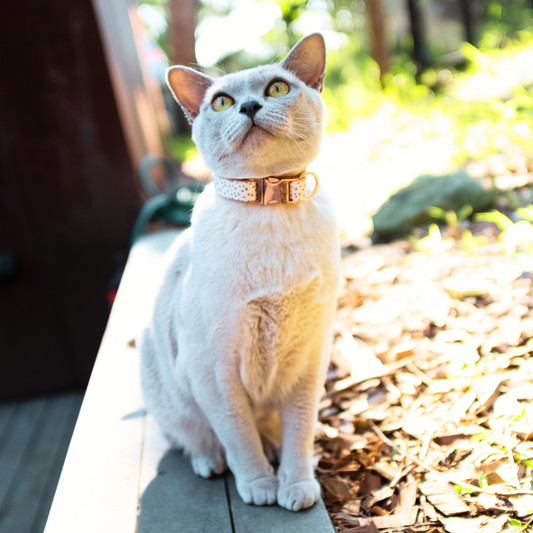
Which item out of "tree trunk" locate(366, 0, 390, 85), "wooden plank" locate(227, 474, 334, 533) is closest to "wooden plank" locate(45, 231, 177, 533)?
"wooden plank" locate(227, 474, 334, 533)

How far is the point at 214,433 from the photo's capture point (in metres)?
1.46

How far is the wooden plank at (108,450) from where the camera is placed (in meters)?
1.24

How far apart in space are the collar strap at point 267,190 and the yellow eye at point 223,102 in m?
0.19

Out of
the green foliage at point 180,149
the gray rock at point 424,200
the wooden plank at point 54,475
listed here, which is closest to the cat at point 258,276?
the gray rock at point 424,200

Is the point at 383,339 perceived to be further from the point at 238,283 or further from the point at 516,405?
the point at 238,283

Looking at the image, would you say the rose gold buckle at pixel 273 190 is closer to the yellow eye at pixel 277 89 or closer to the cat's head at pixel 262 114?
the cat's head at pixel 262 114

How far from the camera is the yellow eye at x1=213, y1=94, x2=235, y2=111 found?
123cm

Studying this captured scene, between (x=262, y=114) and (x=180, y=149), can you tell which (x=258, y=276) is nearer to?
(x=262, y=114)

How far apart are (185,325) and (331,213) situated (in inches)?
20.1

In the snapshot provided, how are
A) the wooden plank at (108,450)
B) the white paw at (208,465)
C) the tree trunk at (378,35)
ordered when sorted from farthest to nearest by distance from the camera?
the tree trunk at (378,35)
the white paw at (208,465)
the wooden plank at (108,450)

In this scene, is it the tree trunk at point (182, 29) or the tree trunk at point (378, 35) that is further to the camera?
the tree trunk at point (378, 35)

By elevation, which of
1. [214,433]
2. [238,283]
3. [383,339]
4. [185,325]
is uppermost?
[238,283]

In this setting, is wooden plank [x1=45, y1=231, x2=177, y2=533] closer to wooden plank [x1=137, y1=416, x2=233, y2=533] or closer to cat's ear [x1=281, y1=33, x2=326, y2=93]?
wooden plank [x1=137, y1=416, x2=233, y2=533]

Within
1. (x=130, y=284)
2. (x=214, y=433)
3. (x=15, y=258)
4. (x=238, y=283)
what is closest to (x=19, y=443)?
(x=15, y=258)
